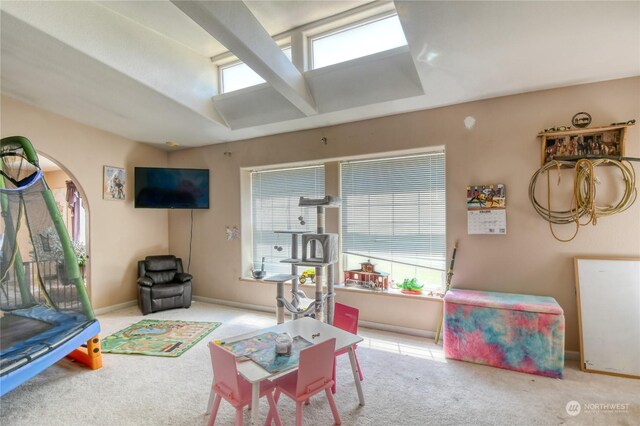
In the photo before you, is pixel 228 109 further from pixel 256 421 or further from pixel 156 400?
pixel 256 421

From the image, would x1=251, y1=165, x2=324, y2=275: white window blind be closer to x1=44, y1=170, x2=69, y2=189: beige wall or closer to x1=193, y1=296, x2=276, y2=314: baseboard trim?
x1=193, y1=296, x2=276, y2=314: baseboard trim

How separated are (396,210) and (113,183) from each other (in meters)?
4.38

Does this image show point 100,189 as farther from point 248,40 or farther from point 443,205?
point 443,205

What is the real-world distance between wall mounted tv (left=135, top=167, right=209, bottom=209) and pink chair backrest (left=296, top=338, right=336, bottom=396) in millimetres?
3828

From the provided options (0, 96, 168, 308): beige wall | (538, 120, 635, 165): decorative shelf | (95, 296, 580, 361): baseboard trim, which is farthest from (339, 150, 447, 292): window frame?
→ (0, 96, 168, 308): beige wall

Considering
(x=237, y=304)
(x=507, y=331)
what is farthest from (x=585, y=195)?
(x=237, y=304)

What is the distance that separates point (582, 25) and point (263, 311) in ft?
15.1

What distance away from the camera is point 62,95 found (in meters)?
3.54

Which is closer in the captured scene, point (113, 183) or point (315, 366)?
point (315, 366)

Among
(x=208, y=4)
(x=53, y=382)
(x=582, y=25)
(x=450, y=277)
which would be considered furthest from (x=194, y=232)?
(x=582, y=25)

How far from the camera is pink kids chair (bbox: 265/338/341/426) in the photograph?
1.70 meters

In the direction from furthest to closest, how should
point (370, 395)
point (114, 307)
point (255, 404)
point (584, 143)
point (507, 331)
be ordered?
1. point (114, 307)
2. point (584, 143)
3. point (507, 331)
4. point (370, 395)
5. point (255, 404)

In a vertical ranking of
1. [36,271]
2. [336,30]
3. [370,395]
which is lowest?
[370,395]

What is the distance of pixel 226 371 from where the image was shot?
1.68 meters
